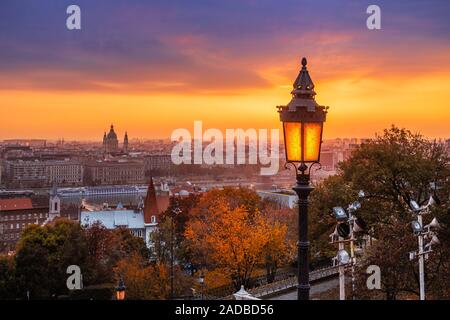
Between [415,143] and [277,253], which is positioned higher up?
[415,143]

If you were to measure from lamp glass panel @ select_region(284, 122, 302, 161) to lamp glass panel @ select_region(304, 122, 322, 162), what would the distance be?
0.03 metres

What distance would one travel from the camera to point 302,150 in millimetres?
2770

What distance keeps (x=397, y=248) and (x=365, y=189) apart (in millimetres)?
4289

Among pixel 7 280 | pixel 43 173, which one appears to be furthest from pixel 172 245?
pixel 43 173

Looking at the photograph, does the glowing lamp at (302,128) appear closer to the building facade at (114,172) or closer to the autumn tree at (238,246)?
the autumn tree at (238,246)

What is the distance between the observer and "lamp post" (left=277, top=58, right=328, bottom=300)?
2764mm

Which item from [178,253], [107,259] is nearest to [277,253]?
[178,253]

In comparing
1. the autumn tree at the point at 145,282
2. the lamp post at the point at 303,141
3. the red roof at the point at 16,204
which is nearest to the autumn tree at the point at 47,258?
the autumn tree at the point at 145,282

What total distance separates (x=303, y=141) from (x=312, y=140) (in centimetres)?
4

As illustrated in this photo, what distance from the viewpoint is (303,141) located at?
276 centimetres

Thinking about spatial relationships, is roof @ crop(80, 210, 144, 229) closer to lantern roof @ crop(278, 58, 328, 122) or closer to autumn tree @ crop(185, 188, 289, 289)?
autumn tree @ crop(185, 188, 289, 289)

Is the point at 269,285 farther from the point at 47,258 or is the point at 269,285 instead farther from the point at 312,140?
the point at 312,140

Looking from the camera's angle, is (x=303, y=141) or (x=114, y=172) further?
(x=114, y=172)
